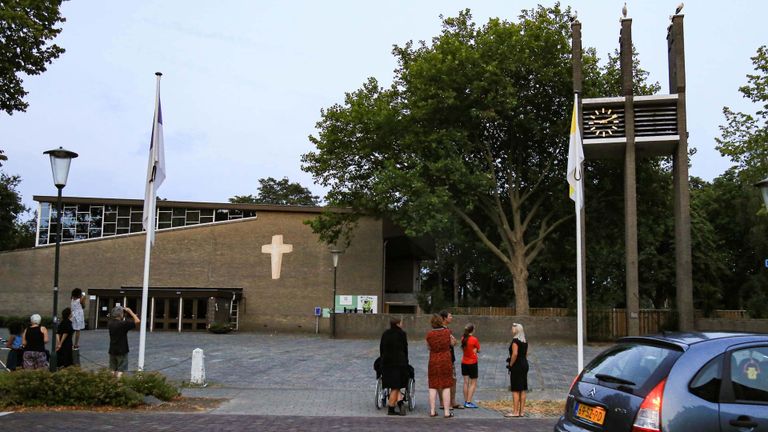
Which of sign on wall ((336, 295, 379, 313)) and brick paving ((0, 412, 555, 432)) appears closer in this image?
brick paving ((0, 412, 555, 432))

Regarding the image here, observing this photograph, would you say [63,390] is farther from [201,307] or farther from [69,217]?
[69,217]

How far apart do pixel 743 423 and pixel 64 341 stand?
12.8 m

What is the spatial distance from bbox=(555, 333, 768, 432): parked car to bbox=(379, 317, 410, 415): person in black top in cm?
560

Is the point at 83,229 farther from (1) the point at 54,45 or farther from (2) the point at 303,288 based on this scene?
(1) the point at 54,45

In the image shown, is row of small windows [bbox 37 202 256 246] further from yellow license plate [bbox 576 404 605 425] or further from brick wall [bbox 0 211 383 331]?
yellow license plate [bbox 576 404 605 425]

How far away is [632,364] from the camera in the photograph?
5664mm

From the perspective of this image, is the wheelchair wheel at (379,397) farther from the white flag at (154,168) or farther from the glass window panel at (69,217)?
the glass window panel at (69,217)

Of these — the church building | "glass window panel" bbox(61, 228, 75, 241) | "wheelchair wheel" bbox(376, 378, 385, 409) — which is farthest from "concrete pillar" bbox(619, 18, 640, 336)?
"glass window panel" bbox(61, 228, 75, 241)

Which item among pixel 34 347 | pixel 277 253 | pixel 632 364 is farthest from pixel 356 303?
pixel 632 364

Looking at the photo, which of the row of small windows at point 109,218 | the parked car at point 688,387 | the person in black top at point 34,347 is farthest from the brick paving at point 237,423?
the row of small windows at point 109,218

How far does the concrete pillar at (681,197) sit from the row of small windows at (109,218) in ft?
83.9

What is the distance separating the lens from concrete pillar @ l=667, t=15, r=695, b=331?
2675cm

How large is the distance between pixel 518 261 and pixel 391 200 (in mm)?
7468

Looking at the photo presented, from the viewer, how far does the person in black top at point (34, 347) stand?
12836 mm
